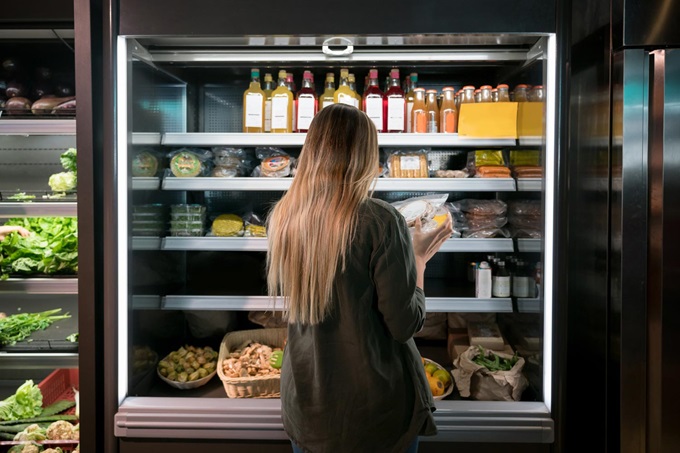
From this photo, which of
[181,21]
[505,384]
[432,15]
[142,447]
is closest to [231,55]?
[181,21]

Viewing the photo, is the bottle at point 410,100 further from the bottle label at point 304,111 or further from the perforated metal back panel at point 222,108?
the perforated metal back panel at point 222,108

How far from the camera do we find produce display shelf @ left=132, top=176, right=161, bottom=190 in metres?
2.12

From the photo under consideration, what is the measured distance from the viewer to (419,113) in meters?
2.41

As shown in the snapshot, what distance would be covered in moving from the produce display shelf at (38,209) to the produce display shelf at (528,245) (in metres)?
1.86

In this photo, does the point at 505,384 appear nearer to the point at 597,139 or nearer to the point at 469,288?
the point at 469,288

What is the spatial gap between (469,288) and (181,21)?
1.79 metres

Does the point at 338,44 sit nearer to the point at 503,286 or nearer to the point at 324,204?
the point at 324,204

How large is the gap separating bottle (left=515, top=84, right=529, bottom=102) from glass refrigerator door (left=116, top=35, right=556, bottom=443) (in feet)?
0.06

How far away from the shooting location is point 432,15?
1.94 meters

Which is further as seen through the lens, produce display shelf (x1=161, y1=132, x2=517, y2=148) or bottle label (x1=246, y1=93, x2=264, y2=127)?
bottle label (x1=246, y1=93, x2=264, y2=127)

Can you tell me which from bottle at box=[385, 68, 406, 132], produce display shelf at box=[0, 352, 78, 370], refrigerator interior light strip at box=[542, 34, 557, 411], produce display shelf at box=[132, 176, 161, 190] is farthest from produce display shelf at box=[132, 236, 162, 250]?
refrigerator interior light strip at box=[542, 34, 557, 411]

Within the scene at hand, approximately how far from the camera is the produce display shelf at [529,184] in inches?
81.1

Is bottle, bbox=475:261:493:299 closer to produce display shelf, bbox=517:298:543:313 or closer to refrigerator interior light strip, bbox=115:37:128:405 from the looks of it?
produce display shelf, bbox=517:298:543:313

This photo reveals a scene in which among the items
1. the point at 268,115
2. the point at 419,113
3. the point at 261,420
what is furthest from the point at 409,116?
the point at 261,420
